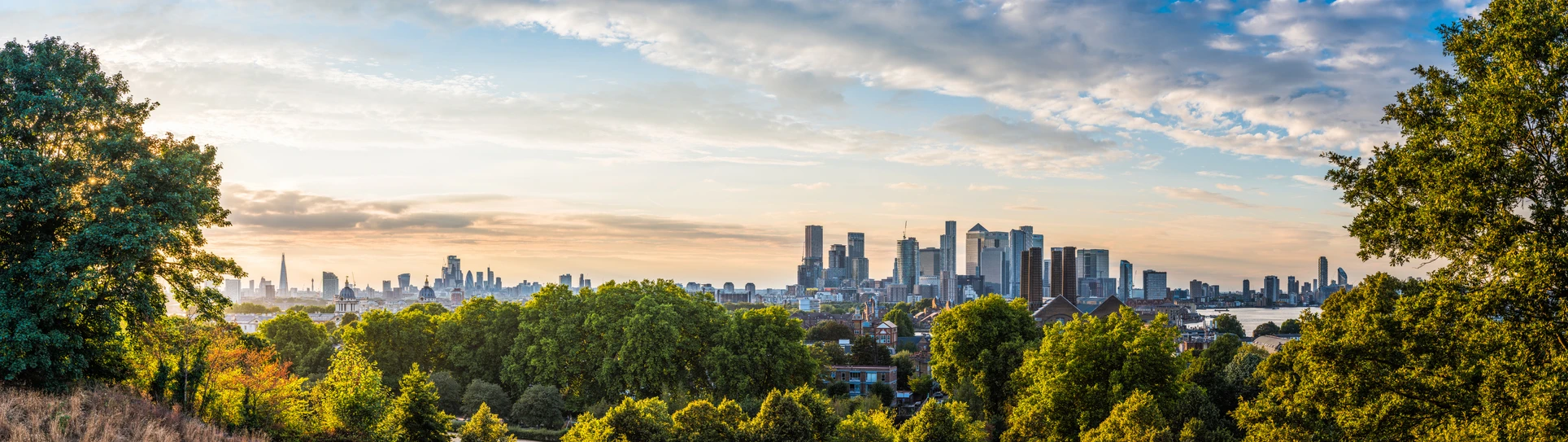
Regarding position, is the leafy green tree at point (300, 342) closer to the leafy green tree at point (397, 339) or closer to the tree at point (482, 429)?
the leafy green tree at point (397, 339)

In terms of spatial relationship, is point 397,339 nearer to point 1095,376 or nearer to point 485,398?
point 485,398

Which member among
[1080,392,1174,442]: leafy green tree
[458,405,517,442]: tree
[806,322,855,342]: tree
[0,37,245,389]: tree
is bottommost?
[806,322,855,342]: tree

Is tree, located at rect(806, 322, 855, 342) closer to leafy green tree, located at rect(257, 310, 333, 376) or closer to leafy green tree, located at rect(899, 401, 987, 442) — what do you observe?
leafy green tree, located at rect(257, 310, 333, 376)

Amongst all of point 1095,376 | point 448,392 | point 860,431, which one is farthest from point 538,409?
point 1095,376

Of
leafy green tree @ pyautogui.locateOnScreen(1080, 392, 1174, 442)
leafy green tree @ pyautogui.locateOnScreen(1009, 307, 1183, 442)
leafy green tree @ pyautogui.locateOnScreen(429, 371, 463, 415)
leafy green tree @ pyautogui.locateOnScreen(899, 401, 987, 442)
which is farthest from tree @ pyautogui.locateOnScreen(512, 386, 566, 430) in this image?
leafy green tree @ pyautogui.locateOnScreen(1080, 392, 1174, 442)

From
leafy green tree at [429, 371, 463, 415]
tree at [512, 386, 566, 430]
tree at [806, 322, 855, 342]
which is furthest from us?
tree at [806, 322, 855, 342]

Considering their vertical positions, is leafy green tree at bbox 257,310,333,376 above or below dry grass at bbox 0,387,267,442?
below

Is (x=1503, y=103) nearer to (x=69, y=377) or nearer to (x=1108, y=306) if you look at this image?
(x=69, y=377)

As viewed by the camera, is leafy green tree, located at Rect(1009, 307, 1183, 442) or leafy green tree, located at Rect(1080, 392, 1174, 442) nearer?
leafy green tree, located at Rect(1080, 392, 1174, 442)
